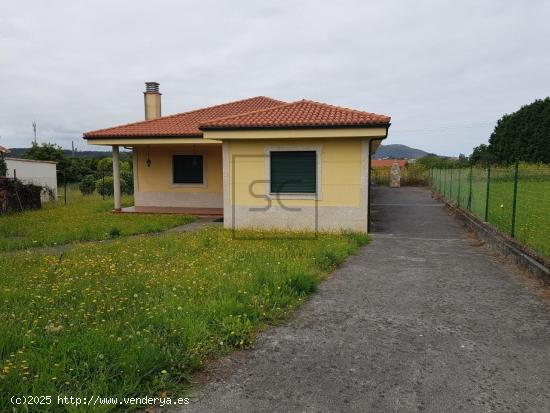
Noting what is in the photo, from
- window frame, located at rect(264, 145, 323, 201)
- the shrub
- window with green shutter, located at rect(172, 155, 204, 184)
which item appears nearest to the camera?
window frame, located at rect(264, 145, 323, 201)

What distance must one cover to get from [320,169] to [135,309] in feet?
23.8

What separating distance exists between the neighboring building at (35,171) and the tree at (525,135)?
42430mm

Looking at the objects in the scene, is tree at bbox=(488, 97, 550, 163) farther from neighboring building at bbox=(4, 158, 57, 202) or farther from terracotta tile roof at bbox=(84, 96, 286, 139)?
neighboring building at bbox=(4, 158, 57, 202)

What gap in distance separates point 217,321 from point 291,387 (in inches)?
51.1

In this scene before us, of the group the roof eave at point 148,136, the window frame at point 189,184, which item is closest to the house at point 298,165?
the roof eave at point 148,136

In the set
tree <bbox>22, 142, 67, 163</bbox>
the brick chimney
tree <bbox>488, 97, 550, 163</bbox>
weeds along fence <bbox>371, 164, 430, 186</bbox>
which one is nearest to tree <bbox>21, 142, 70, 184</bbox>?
tree <bbox>22, 142, 67, 163</bbox>

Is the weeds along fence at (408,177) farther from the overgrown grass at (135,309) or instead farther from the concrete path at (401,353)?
the concrete path at (401,353)

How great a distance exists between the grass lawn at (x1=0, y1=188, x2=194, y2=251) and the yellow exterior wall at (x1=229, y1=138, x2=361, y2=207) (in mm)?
2894

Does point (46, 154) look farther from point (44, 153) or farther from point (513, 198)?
point (513, 198)

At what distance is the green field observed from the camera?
10.2ft

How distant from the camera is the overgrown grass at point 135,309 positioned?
3.12m

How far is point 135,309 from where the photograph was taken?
15.0 ft

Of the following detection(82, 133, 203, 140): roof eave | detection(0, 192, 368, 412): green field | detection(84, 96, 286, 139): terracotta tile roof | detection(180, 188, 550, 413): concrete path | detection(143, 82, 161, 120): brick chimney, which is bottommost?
detection(180, 188, 550, 413): concrete path

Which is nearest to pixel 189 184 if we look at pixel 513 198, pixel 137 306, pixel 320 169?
pixel 320 169
